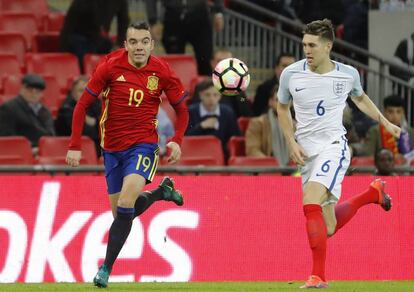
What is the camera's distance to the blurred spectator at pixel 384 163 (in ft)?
51.0

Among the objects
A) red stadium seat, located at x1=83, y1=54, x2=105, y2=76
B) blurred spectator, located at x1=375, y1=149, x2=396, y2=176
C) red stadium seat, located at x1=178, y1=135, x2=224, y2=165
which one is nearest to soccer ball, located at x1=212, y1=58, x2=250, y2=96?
blurred spectator, located at x1=375, y1=149, x2=396, y2=176

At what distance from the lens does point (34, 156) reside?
54.9 ft

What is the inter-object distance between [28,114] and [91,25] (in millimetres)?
3001

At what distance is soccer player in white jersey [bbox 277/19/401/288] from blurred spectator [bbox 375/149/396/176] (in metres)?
3.34

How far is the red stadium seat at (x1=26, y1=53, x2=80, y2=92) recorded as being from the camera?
63.8 feet

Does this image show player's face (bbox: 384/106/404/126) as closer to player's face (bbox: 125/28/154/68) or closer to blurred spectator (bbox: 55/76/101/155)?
blurred spectator (bbox: 55/76/101/155)

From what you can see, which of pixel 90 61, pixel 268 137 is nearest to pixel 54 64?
pixel 90 61

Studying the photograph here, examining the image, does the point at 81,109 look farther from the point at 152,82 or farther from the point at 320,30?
the point at 320,30

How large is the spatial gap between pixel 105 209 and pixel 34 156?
2611 millimetres

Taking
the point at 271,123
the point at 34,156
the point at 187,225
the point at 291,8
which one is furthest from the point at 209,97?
the point at 291,8

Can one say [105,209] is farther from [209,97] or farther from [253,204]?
[209,97]

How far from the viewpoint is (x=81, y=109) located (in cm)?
1205

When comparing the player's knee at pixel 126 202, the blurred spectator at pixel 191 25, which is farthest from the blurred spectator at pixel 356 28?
the player's knee at pixel 126 202

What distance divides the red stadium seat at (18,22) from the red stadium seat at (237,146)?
4453 millimetres
